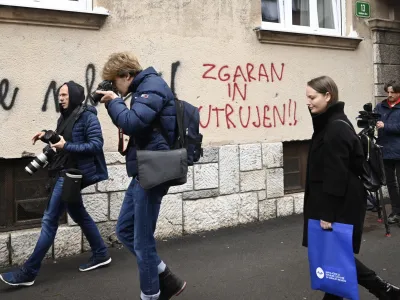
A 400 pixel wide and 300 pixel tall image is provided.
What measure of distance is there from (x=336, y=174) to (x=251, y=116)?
3279mm

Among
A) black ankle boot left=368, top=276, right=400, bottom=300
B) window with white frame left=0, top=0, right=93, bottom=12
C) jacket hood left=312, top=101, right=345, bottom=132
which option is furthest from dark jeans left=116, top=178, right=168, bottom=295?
window with white frame left=0, top=0, right=93, bottom=12

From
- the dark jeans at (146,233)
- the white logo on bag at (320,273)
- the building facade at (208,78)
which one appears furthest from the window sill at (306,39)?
the white logo on bag at (320,273)

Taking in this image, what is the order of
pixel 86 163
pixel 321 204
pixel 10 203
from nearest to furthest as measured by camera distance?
pixel 321 204, pixel 86 163, pixel 10 203

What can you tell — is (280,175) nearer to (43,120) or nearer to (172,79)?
(172,79)

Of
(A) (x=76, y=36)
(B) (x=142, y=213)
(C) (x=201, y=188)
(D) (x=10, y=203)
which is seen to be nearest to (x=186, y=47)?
(A) (x=76, y=36)

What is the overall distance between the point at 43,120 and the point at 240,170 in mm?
2448

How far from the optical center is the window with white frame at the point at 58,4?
185 inches

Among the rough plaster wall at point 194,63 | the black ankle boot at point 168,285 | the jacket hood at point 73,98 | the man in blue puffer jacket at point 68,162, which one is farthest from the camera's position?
the rough plaster wall at point 194,63

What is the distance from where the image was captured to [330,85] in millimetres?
3156

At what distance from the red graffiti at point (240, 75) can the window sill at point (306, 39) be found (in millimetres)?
342

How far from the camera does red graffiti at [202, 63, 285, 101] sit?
233 inches

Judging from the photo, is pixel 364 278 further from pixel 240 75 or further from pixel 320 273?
pixel 240 75

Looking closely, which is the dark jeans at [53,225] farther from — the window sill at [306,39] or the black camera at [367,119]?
the window sill at [306,39]

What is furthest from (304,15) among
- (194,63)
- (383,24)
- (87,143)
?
(87,143)
